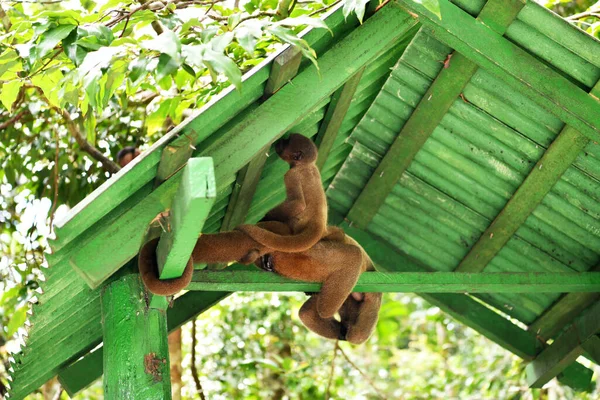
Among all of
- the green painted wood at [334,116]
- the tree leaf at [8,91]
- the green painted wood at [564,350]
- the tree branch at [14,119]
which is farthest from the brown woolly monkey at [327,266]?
the tree branch at [14,119]

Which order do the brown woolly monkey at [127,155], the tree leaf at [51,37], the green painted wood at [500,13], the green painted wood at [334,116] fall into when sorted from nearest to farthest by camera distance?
1. the tree leaf at [51,37]
2. the green painted wood at [500,13]
3. the green painted wood at [334,116]
4. the brown woolly monkey at [127,155]

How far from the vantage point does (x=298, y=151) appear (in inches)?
172

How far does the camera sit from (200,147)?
377 cm

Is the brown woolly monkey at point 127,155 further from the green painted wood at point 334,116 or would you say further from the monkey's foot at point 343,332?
the monkey's foot at point 343,332

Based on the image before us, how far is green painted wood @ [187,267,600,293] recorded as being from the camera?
4.14 meters

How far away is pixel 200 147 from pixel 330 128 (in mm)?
1278

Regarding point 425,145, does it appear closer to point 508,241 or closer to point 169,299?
→ point 508,241

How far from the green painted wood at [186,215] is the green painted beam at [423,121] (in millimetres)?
1997

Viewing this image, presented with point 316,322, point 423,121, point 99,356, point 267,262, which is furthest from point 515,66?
point 99,356

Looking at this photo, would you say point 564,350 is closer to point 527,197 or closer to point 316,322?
point 527,197

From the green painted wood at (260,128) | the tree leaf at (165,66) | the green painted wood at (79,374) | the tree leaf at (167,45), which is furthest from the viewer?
the green painted wood at (79,374)

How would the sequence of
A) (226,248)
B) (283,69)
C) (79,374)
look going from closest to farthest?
(283,69) < (226,248) < (79,374)

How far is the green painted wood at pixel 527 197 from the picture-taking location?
15.7 feet

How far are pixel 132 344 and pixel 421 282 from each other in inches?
66.5
